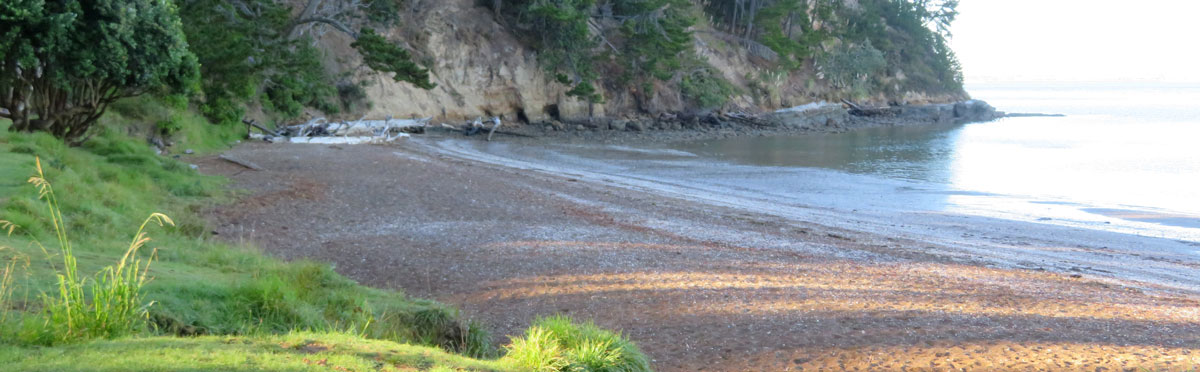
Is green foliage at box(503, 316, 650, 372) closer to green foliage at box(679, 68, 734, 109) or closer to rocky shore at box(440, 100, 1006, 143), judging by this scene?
rocky shore at box(440, 100, 1006, 143)

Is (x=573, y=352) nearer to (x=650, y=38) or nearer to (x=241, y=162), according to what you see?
(x=241, y=162)

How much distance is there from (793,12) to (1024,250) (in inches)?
1970

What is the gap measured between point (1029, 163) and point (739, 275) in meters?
30.0

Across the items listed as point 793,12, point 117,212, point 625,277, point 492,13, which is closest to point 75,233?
point 117,212

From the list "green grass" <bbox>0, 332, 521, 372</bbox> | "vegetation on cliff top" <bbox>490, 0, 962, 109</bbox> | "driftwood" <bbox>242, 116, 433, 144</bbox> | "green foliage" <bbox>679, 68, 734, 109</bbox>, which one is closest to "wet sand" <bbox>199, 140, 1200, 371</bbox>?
"green grass" <bbox>0, 332, 521, 372</bbox>

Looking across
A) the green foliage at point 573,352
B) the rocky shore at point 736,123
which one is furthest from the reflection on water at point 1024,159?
the green foliage at point 573,352

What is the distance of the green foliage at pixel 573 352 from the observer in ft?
16.4

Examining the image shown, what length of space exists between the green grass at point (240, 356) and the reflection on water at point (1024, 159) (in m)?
20.2

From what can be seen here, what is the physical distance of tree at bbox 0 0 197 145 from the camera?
1236 cm

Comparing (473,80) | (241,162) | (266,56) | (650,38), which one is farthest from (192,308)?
(650,38)

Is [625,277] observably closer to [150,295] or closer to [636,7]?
[150,295]

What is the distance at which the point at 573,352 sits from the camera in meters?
5.20

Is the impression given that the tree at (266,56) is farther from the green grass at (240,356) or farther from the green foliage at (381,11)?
the green grass at (240,356)

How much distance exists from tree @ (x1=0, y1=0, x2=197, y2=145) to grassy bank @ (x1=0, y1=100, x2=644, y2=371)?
5.38 feet
